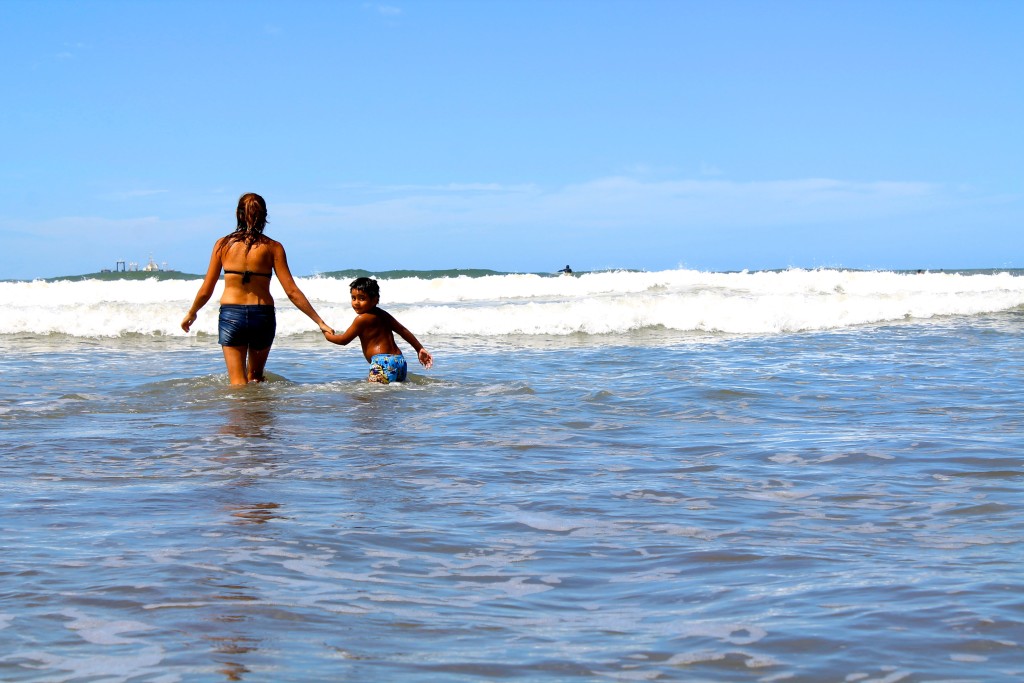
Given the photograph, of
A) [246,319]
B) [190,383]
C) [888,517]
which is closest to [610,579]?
[888,517]

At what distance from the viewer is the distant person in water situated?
27.1 feet

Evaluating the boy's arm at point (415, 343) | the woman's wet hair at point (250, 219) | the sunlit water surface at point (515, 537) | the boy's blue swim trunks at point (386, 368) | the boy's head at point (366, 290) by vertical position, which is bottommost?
the sunlit water surface at point (515, 537)

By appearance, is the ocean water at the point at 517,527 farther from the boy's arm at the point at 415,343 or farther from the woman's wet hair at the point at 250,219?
the woman's wet hair at the point at 250,219

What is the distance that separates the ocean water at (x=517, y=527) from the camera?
2678 mm

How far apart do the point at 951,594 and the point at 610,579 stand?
102cm

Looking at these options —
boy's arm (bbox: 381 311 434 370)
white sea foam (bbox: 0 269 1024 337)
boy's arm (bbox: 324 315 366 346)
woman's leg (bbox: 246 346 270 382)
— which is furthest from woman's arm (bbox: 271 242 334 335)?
white sea foam (bbox: 0 269 1024 337)

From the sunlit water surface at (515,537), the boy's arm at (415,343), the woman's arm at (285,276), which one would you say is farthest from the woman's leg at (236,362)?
the boy's arm at (415,343)

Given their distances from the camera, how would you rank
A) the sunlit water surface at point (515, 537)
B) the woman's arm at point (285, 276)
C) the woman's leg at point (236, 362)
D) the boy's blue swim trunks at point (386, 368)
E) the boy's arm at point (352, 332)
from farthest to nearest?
the boy's blue swim trunks at point (386, 368) < the boy's arm at point (352, 332) < the woman's leg at point (236, 362) < the woman's arm at point (285, 276) < the sunlit water surface at point (515, 537)

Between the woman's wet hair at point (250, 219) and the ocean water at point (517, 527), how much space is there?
1244 mm

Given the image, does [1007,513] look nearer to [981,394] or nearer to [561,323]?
[981,394]

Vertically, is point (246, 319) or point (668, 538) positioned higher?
point (246, 319)

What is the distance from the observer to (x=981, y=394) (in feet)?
26.6

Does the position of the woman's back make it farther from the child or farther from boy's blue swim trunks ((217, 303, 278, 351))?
the child

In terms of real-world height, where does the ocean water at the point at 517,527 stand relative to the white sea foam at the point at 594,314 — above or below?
below
